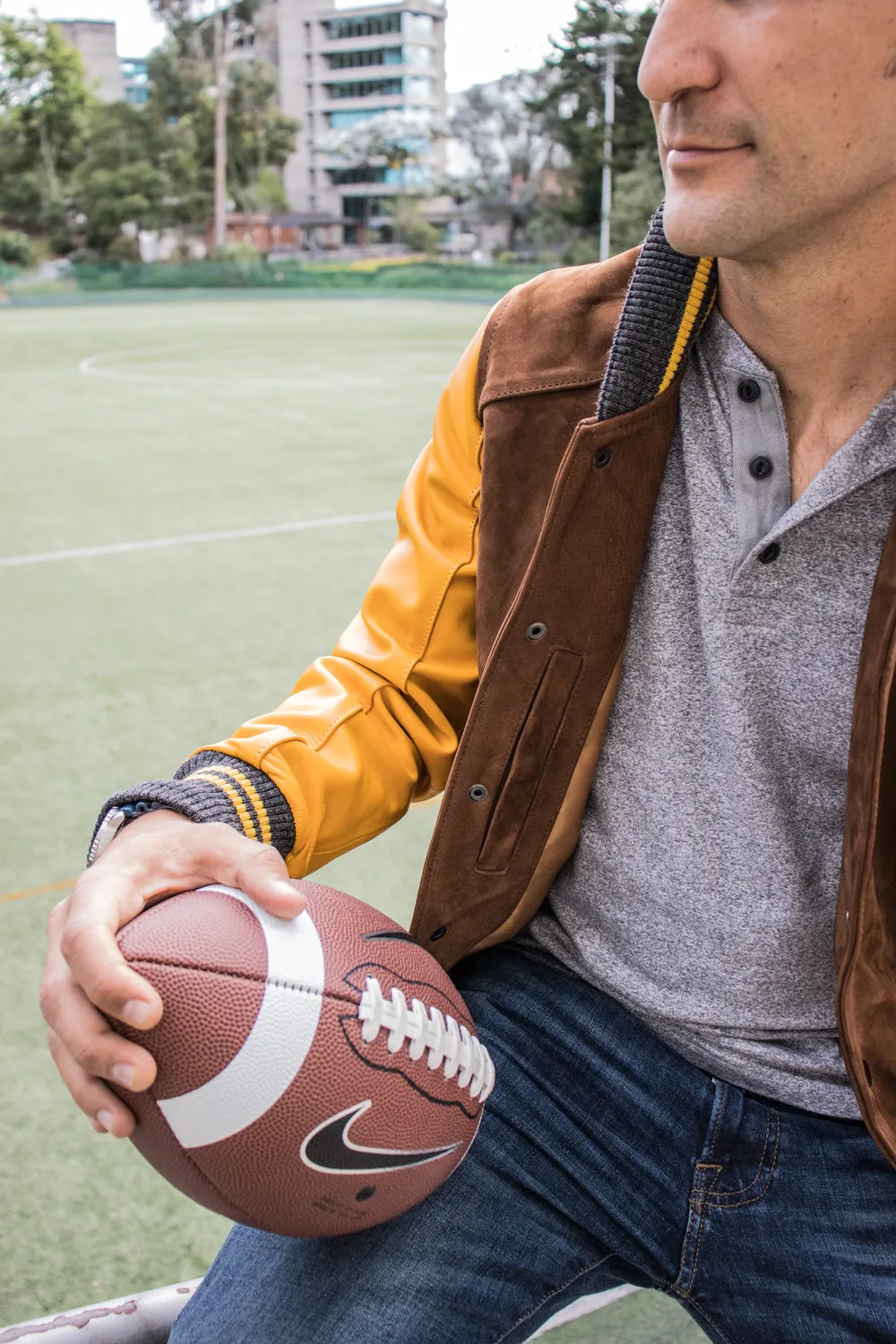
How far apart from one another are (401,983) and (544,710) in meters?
0.35

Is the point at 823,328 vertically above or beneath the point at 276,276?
above

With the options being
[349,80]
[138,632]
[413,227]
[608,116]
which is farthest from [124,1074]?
[349,80]

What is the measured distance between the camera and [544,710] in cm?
148

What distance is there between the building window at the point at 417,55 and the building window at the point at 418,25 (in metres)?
0.57

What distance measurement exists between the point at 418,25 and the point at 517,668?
77041 mm

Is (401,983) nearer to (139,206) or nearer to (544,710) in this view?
(544,710)

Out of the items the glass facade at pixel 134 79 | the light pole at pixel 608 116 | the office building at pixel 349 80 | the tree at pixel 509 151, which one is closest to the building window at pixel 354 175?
the office building at pixel 349 80

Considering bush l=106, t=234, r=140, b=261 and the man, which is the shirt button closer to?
the man

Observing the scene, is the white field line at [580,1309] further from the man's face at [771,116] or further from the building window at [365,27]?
the building window at [365,27]

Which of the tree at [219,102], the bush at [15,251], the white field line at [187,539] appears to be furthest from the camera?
the tree at [219,102]

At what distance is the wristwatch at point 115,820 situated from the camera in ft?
4.50

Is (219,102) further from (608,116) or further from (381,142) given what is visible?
(608,116)

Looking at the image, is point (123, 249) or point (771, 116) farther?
point (123, 249)

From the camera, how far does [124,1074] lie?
113cm
